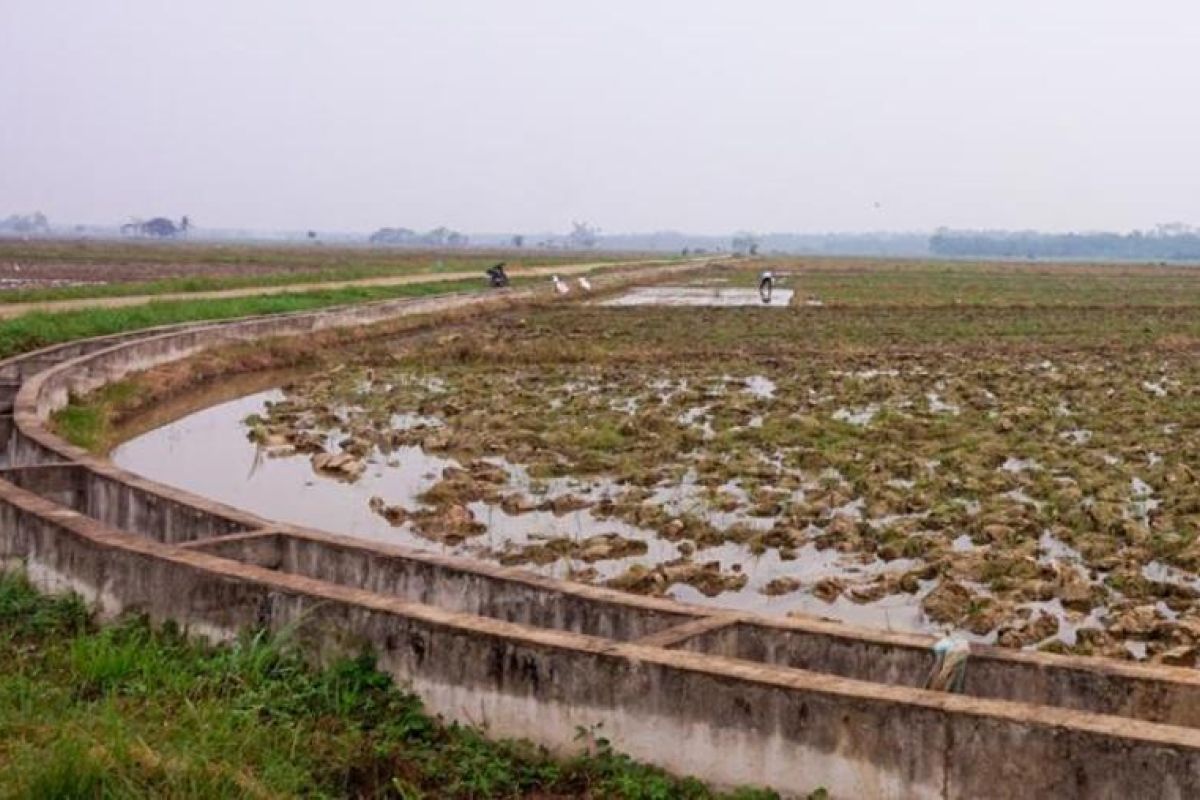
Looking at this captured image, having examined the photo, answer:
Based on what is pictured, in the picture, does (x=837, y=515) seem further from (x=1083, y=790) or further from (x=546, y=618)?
(x=1083, y=790)

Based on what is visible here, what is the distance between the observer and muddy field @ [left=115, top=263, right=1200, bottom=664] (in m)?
8.10

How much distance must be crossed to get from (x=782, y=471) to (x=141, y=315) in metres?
15.2

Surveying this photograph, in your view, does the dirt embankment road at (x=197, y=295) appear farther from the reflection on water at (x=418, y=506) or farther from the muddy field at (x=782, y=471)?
the reflection on water at (x=418, y=506)

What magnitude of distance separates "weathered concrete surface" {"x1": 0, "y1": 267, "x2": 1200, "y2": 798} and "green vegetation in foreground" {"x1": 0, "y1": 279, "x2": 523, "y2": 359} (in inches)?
494

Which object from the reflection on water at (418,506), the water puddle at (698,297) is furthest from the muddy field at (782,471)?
the water puddle at (698,297)

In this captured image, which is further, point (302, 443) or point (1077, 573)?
point (302, 443)

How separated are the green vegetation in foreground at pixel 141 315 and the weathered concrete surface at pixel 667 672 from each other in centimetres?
1255

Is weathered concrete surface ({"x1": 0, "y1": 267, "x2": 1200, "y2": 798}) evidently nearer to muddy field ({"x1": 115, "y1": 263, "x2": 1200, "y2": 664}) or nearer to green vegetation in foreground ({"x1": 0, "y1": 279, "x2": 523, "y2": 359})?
muddy field ({"x1": 115, "y1": 263, "x2": 1200, "y2": 664})

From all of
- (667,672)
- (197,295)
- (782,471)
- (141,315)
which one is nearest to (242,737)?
(667,672)

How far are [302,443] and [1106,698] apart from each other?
1011 centimetres

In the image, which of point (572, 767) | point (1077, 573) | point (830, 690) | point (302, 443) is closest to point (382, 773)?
point (572, 767)

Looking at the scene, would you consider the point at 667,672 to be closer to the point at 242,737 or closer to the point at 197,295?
the point at 242,737

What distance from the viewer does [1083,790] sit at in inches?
169

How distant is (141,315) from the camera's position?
23.0 metres
